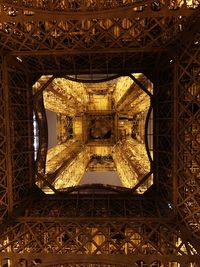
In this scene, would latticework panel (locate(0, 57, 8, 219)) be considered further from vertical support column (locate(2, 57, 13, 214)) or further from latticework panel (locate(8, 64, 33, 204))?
latticework panel (locate(8, 64, 33, 204))

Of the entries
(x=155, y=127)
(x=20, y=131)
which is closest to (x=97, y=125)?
(x=155, y=127)

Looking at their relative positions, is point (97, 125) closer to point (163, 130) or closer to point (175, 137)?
point (163, 130)

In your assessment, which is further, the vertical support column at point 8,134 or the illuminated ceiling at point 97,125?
the illuminated ceiling at point 97,125

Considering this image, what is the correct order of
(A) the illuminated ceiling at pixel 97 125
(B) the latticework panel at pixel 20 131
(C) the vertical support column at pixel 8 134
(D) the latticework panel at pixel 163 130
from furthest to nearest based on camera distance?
(A) the illuminated ceiling at pixel 97 125, (B) the latticework panel at pixel 20 131, (D) the latticework panel at pixel 163 130, (C) the vertical support column at pixel 8 134

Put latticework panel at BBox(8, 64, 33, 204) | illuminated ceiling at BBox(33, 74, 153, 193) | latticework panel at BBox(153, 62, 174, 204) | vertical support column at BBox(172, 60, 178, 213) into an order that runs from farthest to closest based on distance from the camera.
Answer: illuminated ceiling at BBox(33, 74, 153, 193), latticework panel at BBox(8, 64, 33, 204), latticework panel at BBox(153, 62, 174, 204), vertical support column at BBox(172, 60, 178, 213)

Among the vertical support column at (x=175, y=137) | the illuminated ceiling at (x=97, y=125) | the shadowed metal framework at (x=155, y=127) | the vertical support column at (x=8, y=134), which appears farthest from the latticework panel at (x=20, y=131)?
the illuminated ceiling at (x=97, y=125)

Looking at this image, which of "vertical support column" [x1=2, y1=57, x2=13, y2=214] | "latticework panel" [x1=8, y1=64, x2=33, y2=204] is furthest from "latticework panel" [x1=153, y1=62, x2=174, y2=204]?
"vertical support column" [x1=2, y1=57, x2=13, y2=214]

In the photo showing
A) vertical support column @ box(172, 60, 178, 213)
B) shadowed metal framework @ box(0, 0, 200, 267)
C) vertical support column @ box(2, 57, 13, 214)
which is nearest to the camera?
shadowed metal framework @ box(0, 0, 200, 267)

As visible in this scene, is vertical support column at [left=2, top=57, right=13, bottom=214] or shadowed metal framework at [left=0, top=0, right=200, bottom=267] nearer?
shadowed metal framework at [left=0, top=0, right=200, bottom=267]

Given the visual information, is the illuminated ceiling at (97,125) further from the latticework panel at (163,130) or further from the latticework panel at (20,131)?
the latticework panel at (163,130)

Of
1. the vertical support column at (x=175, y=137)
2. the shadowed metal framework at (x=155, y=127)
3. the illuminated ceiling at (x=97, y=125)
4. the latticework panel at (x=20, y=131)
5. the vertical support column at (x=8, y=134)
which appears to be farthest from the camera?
the illuminated ceiling at (x=97, y=125)
